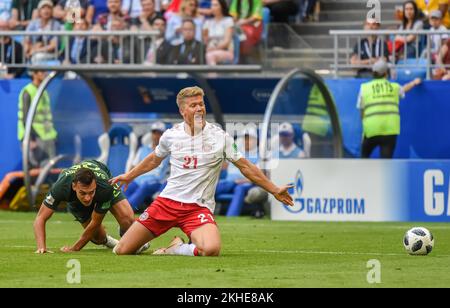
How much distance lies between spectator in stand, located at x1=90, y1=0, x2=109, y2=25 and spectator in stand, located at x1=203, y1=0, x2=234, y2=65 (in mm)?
3442

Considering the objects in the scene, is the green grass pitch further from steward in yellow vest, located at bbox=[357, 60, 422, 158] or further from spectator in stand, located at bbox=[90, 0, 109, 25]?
spectator in stand, located at bbox=[90, 0, 109, 25]

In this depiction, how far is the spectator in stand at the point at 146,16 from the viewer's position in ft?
95.9

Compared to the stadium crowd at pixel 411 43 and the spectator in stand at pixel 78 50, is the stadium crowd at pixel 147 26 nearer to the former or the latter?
the spectator in stand at pixel 78 50

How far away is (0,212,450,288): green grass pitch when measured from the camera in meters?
12.8

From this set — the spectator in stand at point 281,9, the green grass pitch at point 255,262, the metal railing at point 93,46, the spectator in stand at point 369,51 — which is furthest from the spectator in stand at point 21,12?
the green grass pitch at point 255,262

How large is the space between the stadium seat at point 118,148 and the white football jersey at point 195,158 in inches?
475

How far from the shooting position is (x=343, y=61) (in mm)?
27312

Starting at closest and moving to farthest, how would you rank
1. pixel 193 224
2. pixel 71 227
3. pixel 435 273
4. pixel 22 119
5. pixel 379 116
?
pixel 435 273 → pixel 193 224 → pixel 71 227 → pixel 379 116 → pixel 22 119

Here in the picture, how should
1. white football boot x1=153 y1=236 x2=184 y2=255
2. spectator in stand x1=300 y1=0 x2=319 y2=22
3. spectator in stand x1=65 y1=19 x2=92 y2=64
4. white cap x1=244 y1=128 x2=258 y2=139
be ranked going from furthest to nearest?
spectator in stand x1=300 y1=0 x2=319 y2=22, spectator in stand x1=65 y1=19 x2=92 y2=64, white cap x1=244 y1=128 x2=258 y2=139, white football boot x1=153 y1=236 x2=184 y2=255

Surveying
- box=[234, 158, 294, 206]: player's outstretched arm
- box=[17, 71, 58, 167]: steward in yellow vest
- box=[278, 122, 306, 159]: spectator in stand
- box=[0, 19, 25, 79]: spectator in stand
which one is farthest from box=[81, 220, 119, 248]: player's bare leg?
box=[0, 19, 25, 79]: spectator in stand
